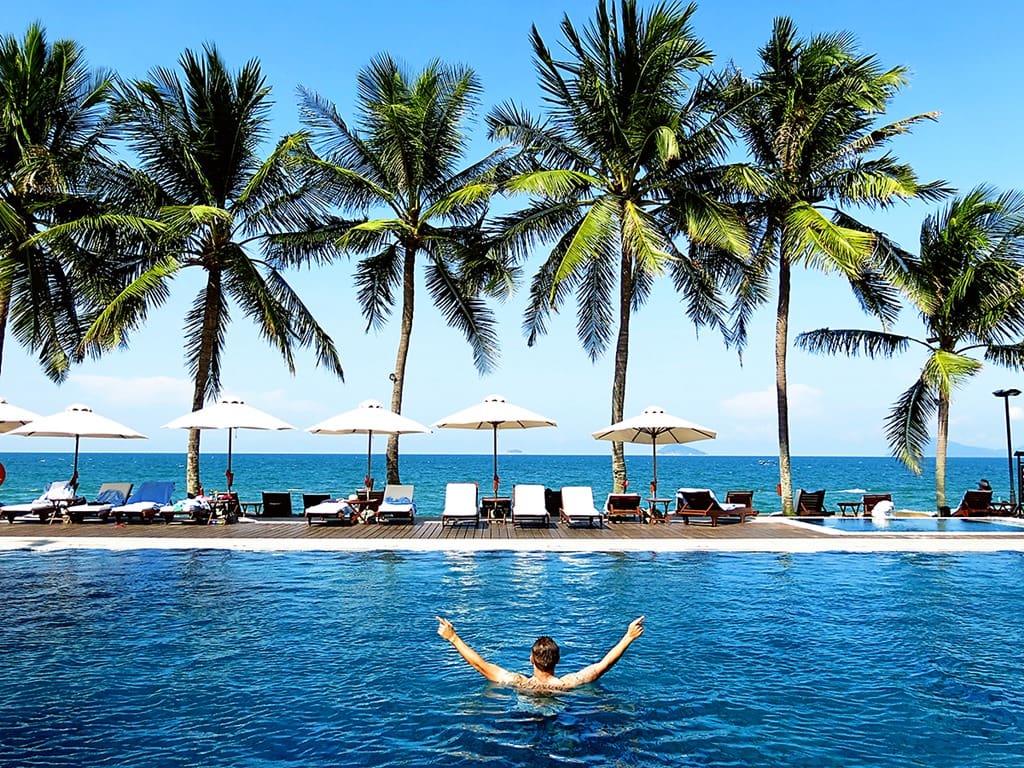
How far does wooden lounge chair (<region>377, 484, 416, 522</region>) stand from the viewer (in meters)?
17.5

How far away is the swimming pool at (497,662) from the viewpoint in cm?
646

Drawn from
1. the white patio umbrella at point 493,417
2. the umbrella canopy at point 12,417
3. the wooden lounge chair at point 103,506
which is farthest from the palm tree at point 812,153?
the umbrella canopy at point 12,417

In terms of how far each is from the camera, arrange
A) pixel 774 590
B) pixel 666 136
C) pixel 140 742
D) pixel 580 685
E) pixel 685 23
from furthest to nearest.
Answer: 1. pixel 685 23
2. pixel 666 136
3. pixel 774 590
4. pixel 580 685
5. pixel 140 742

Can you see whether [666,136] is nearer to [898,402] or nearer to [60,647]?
[898,402]

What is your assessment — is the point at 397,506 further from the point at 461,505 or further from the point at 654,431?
the point at 654,431

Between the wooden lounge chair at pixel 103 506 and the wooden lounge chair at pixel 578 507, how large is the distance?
984 cm

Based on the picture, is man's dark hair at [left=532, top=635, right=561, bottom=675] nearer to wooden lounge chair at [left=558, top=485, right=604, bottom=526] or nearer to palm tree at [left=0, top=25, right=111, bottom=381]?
wooden lounge chair at [left=558, top=485, right=604, bottom=526]

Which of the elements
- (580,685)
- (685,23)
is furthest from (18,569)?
(685,23)

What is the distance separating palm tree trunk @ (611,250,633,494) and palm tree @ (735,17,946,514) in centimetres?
362

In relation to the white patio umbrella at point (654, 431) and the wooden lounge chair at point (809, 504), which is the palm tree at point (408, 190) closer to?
the white patio umbrella at point (654, 431)

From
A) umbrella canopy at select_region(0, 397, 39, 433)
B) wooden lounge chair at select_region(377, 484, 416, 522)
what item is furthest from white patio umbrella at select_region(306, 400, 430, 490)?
umbrella canopy at select_region(0, 397, 39, 433)

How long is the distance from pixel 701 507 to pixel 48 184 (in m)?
17.2

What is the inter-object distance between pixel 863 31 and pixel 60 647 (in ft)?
72.8

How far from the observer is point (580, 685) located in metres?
7.31
